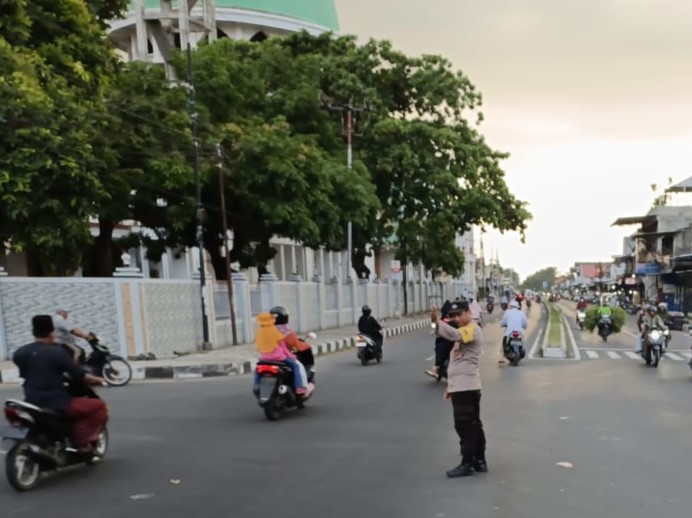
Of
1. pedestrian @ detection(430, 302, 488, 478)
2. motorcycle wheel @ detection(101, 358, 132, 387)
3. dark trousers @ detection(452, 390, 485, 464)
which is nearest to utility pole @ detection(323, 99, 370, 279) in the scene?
motorcycle wheel @ detection(101, 358, 132, 387)

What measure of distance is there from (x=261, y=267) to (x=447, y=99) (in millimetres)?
13011

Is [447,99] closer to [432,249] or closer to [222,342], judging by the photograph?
[432,249]

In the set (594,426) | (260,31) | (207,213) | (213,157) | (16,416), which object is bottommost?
(594,426)

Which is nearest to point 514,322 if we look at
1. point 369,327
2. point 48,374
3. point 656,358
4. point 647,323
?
point 647,323

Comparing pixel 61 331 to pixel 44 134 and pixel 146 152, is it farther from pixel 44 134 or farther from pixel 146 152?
pixel 146 152

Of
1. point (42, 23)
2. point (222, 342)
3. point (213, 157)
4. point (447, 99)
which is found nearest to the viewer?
point (42, 23)

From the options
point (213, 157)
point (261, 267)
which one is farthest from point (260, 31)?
point (213, 157)

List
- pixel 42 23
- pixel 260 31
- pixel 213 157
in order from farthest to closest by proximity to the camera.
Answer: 1. pixel 260 31
2. pixel 213 157
3. pixel 42 23

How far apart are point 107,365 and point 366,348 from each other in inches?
231

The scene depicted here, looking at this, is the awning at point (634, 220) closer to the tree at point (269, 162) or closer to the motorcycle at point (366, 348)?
the tree at point (269, 162)

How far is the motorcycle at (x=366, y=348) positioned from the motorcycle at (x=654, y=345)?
607 centimetres

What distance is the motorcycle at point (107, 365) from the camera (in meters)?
11.3

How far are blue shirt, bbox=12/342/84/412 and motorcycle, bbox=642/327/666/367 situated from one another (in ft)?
40.1

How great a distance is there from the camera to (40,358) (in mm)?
5258
